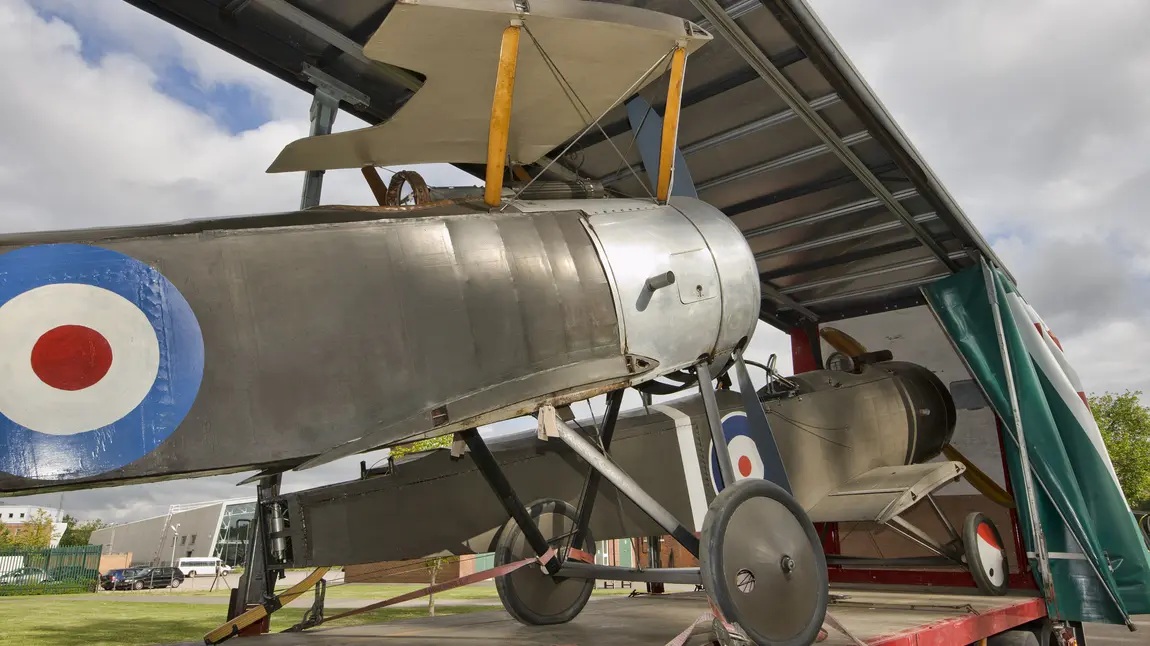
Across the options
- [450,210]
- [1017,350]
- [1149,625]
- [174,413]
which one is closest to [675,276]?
[450,210]

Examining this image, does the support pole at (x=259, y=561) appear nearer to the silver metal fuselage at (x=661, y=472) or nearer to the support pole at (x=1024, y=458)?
the silver metal fuselage at (x=661, y=472)

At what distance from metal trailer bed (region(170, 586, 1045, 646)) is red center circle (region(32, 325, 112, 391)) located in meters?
2.34

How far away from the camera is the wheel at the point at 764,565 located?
2.95m

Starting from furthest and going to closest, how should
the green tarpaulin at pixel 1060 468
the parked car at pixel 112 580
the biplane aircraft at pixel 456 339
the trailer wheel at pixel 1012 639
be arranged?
the parked car at pixel 112 580, the green tarpaulin at pixel 1060 468, the trailer wheel at pixel 1012 639, the biplane aircraft at pixel 456 339

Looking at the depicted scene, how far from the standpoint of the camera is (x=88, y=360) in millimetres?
2238

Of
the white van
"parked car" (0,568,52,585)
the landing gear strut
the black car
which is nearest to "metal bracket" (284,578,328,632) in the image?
the landing gear strut

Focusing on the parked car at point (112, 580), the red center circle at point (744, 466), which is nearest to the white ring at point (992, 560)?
the red center circle at point (744, 466)

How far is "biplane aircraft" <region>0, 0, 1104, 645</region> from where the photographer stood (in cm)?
232

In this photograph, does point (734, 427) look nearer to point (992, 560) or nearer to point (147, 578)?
point (992, 560)

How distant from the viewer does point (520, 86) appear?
387cm

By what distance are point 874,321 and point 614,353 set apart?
8.43m

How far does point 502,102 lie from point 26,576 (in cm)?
2807

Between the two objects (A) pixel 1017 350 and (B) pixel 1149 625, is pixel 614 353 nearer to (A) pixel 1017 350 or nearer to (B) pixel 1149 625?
(A) pixel 1017 350

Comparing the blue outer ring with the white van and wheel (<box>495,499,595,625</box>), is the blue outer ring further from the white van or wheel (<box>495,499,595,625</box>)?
the white van
